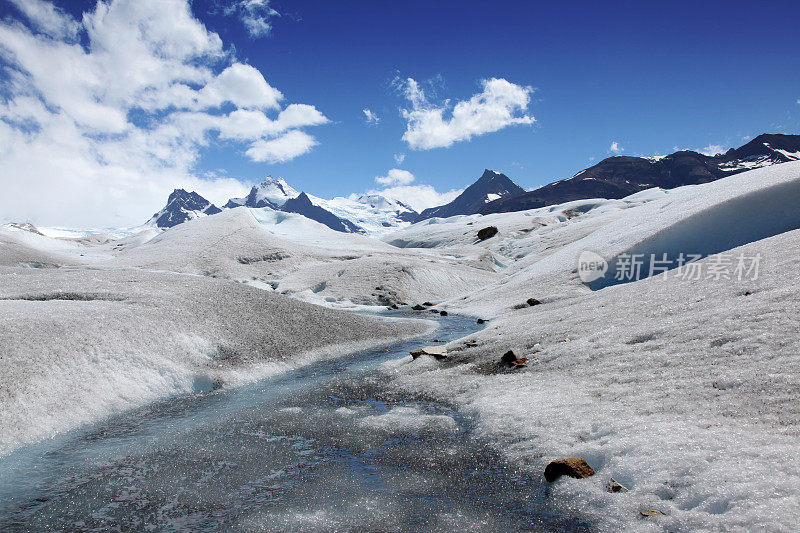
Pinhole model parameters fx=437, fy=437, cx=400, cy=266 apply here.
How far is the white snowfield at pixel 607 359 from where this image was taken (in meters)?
6.14

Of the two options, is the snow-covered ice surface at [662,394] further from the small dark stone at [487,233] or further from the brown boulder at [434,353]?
the small dark stone at [487,233]

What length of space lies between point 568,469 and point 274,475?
508 centimetres

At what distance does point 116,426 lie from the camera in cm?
1036

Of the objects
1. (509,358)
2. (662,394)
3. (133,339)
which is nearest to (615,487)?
(662,394)

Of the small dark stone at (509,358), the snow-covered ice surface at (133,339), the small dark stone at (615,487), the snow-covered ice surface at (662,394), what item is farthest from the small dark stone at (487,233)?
the small dark stone at (615,487)

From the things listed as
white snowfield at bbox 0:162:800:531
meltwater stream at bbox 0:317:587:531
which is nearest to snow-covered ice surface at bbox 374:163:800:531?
white snowfield at bbox 0:162:800:531

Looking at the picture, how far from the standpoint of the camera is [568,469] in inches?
277

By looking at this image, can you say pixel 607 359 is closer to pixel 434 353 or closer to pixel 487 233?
pixel 434 353

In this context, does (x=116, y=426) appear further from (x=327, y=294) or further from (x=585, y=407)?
(x=327, y=294)

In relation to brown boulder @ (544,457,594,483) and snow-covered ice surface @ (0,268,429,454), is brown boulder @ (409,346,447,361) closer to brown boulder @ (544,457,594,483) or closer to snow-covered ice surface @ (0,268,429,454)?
snow-covered ice surface @ (0,268,429,454)

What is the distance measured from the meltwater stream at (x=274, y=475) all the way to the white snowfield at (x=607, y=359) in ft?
2.16

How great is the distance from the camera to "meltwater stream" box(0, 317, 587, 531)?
21.3 feet

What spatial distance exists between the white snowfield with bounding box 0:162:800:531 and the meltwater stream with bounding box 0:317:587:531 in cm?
66

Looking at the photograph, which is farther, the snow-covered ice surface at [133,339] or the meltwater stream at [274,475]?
the snow-covered ice surface at [133,339]
